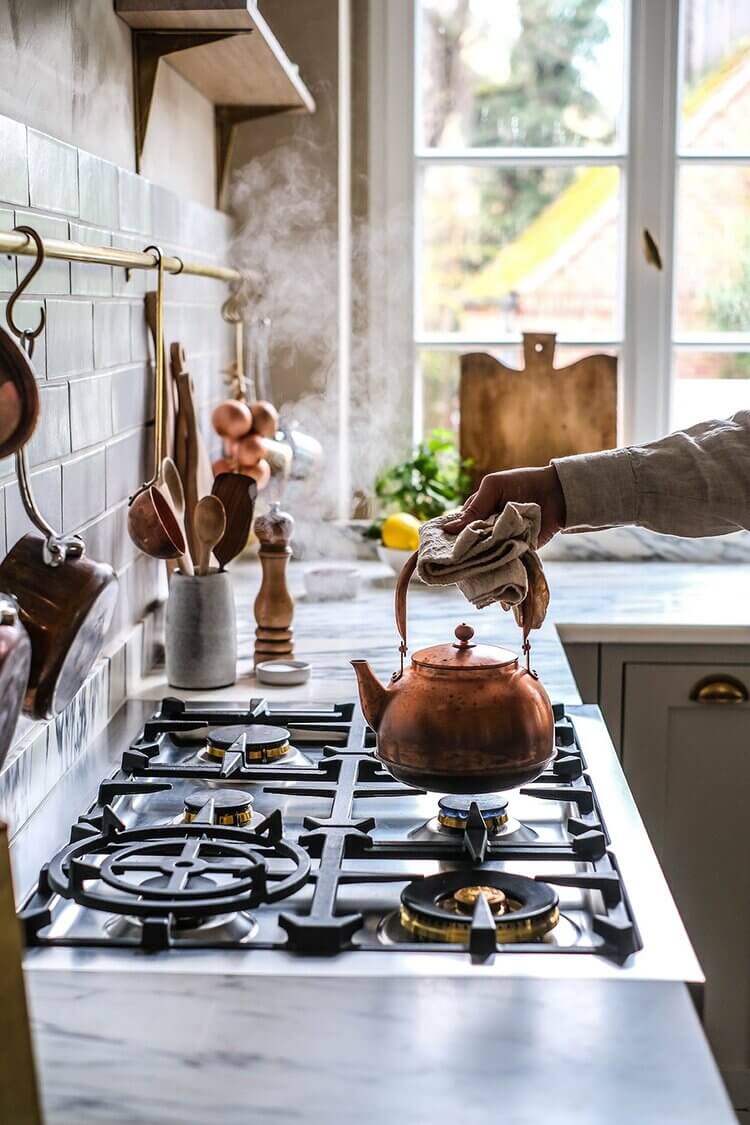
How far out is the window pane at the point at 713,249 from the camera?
2994 millimetres

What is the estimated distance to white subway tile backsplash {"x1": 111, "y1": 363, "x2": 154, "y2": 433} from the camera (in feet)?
6.01

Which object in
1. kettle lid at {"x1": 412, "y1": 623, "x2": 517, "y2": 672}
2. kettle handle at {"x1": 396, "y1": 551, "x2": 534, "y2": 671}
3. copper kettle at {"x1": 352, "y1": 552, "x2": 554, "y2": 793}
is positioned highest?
kettle handle at {"x1": 396, "y1": 551, "x2": 534, "y2": 671}

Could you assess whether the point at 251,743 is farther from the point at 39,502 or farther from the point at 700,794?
the point at 700,794

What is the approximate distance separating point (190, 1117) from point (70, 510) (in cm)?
86

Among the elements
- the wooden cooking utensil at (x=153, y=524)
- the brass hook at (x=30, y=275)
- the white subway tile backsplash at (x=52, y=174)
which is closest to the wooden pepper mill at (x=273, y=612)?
the wooden cooking utensil at (x=153, y=524)

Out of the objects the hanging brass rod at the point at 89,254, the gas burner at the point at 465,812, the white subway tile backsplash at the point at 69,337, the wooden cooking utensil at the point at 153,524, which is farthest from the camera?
the wooden cooking utensil at the point at 153,524

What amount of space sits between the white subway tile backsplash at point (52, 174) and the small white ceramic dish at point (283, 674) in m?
0.67

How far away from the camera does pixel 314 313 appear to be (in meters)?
2.90

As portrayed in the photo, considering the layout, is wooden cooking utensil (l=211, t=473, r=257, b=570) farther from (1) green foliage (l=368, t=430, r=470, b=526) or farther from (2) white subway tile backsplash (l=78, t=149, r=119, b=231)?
(1) green foliage (l=368, t=430, r=470, b=526)

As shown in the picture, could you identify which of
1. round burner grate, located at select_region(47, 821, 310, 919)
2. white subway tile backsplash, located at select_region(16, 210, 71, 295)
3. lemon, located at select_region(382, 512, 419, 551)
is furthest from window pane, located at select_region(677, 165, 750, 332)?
round burner grate, located at select_region(47, 821, 310, 919)

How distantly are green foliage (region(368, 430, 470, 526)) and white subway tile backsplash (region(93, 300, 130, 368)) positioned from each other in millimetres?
987

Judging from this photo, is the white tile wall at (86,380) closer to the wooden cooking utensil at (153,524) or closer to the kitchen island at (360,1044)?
the wooden cooking utensil at (153,524)

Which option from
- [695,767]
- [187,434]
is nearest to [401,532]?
[187,434]

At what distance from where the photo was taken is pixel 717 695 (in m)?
2.27
